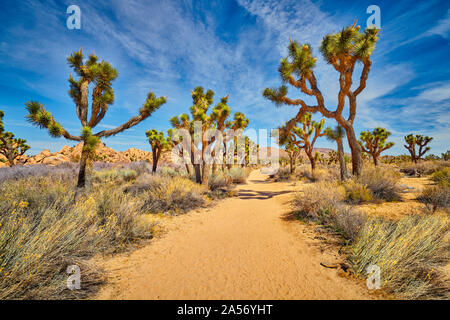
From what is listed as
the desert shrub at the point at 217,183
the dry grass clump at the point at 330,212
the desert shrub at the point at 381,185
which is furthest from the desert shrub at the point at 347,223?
the desert shrub at the point at 217,183

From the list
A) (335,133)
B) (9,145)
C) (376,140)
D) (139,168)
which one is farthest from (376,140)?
(9,145)

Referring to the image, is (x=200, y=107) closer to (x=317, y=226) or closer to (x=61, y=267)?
(x=317, y=226)

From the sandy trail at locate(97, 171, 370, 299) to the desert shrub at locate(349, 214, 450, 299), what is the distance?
435mm

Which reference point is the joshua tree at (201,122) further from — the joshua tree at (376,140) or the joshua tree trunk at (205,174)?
the joshua tree at (376,140)

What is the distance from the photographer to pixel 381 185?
7418mm

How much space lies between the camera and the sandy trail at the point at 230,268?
2582mm

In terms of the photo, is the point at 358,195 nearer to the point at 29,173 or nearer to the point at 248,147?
the point at 29,173

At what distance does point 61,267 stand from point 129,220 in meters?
1.87

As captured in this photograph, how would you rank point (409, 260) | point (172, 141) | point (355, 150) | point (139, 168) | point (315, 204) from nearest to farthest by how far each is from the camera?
point (409, 260) < point (315, 204) < point (355, 150) < point (172, 141) < point (139, 168)

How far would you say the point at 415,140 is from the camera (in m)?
23.9

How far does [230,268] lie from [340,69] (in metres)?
11.1

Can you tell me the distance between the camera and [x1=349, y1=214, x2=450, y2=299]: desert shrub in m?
2.43

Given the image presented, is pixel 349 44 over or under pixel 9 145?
over
